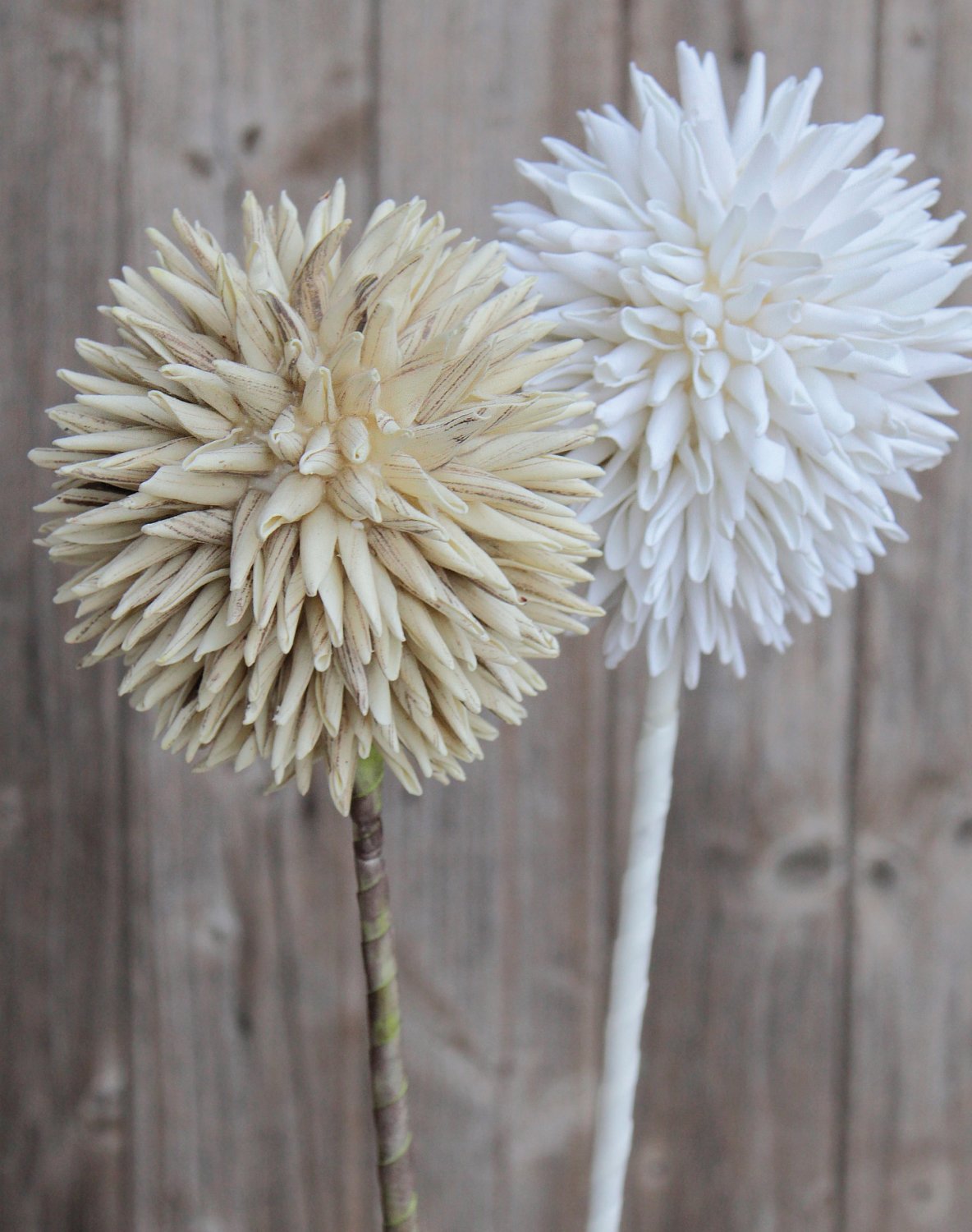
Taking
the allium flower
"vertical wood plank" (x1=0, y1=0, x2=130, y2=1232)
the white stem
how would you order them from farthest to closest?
1. "vertical wood plank" (x1=0, y1=0, x2=130, y2=1232)
2. the white stem
3. the allium flower

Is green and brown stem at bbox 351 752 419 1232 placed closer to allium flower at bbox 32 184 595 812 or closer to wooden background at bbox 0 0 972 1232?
allium flower at bbox 32 184 595 812

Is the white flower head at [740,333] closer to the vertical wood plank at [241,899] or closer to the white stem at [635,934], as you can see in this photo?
the white stem at [635,934]

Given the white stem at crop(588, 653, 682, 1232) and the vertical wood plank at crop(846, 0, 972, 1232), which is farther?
the vertical wood plank at crop(846, 0, 972, 1232)

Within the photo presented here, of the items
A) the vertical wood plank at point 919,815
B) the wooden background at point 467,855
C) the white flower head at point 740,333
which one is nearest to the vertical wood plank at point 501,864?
the wooden background at point 467,855

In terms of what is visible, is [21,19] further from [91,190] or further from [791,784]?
[791,784]

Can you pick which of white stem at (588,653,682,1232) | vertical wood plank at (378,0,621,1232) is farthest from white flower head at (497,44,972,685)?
vertical wood plank at (378,0,621,1232)

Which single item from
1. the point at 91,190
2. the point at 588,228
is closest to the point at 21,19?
the point at 91,190

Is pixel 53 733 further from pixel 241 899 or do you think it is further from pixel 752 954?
pixel 752 954
